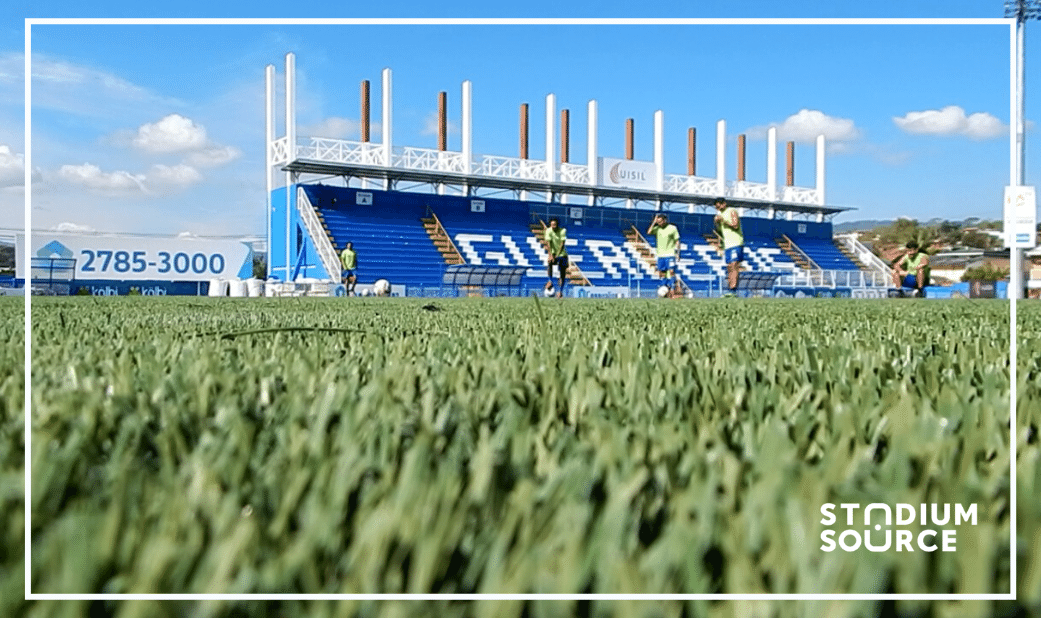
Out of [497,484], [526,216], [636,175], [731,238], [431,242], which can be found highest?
[431,242]

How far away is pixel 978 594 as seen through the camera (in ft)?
0.90

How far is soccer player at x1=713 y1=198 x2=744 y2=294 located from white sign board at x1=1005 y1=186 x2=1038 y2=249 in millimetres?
2402

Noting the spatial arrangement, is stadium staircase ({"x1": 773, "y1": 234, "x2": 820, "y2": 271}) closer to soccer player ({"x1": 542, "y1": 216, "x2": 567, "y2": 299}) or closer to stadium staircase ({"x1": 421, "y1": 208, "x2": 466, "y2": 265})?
soccer player ({"x1": 542, "y1": 216, "x2": 567, "y2": 299})

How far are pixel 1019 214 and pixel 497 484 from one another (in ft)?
1.57

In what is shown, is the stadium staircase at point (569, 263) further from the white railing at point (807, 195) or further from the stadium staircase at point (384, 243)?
the white railing at point (807, 195)

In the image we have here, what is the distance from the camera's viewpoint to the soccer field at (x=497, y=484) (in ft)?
0.98

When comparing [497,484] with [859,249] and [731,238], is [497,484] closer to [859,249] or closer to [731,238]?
[859,249]

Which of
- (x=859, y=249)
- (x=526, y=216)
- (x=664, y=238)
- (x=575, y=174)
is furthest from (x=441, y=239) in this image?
(x=859, y=249)

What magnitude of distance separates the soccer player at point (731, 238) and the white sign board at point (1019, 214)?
7.88 ft

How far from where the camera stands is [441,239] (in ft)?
51.3

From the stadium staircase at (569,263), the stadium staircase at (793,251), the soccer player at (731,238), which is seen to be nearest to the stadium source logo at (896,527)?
the soccer player at (731,238)

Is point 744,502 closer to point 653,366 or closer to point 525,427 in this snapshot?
point 525,427

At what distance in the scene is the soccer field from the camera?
30cm

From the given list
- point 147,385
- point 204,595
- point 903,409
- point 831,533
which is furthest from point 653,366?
point 204,595
